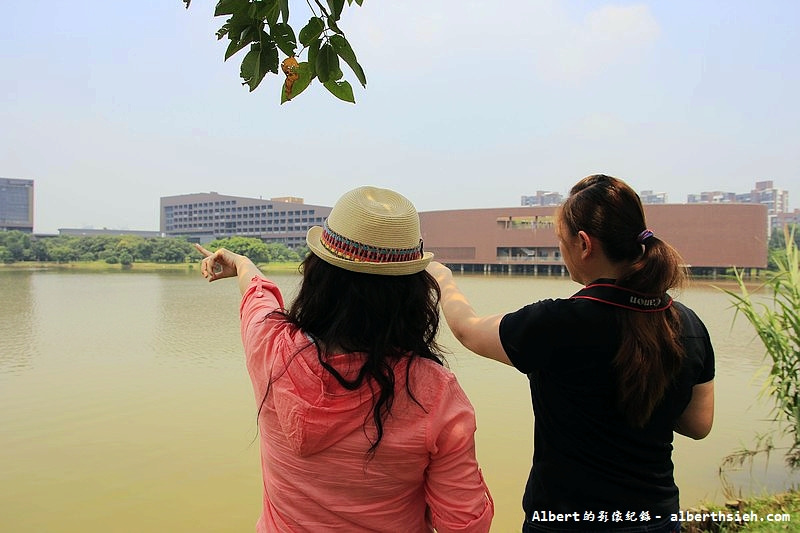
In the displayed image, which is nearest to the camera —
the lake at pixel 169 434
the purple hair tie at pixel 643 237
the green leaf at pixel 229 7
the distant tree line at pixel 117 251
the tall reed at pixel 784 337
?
the green leaf at pixel 229 7

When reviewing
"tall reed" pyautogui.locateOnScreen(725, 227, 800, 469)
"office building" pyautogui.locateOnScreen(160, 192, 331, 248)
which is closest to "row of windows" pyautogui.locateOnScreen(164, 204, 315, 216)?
"office building" pyautogui.locateOnScreen(160, 192, 331, 248)

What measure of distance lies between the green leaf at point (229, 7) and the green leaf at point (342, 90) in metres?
0.20

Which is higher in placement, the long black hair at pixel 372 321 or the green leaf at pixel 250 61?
the green leaf at pixel 250 61

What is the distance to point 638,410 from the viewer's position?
1.10 metres

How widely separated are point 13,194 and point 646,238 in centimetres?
6616

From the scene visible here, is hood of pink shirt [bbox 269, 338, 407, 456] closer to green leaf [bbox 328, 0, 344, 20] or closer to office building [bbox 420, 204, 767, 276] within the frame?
green leaf [bbox 328, 0, 344, 20]

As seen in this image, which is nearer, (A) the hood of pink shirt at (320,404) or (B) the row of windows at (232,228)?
(A) the hood of pink shirt at (320,404)

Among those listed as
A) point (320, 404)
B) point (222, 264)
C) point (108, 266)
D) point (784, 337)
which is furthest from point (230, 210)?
point (320, 404)

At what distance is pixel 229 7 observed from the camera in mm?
1068

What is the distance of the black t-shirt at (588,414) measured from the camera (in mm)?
1086

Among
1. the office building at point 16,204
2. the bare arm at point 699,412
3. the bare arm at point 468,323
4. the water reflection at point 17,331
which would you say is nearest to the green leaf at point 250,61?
the bare arm at point 468,323

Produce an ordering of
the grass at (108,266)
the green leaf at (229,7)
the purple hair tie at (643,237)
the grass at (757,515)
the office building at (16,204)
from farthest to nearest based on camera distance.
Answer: the office building at (16,204) → the grass at (108,266) → the grass at (757,515) → the purple hair tie at (643,237) → the green leaf at (229,7)

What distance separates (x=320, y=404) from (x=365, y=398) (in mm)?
69

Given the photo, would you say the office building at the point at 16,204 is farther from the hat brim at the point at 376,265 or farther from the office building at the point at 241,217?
the hat brim at the point at 376,265
